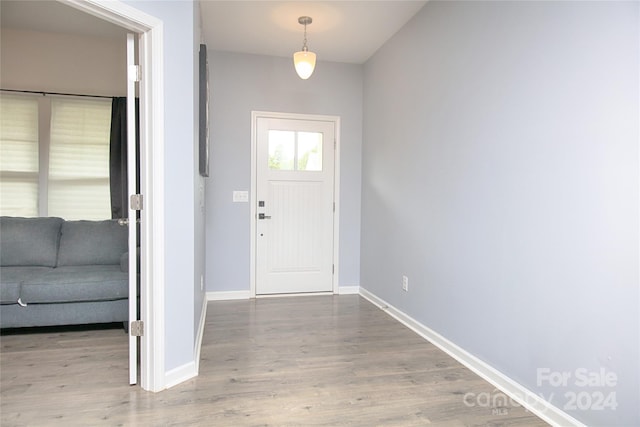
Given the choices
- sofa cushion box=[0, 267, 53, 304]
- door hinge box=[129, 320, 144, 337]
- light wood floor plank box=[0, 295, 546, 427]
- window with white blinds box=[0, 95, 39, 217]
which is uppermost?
window with white blinds box=[0, 95, 39, 217]

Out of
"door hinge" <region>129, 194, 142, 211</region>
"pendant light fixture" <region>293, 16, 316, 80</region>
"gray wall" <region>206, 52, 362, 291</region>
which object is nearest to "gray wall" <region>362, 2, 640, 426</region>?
"pendant light fixture" <region>293, 16, 316, 80</region>

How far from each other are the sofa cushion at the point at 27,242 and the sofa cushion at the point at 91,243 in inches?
3.5

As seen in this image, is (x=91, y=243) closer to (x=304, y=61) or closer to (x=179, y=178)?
(x=179, y=178)

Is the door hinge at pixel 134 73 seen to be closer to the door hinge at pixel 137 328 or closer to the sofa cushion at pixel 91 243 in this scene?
the door hinge at pixel 137 328

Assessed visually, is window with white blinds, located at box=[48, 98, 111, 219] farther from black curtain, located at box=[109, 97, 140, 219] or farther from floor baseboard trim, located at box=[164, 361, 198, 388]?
floor baseboard trim, located at box=[164, 361, 198, 388]

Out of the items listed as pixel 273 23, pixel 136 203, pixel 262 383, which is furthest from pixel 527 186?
pixel 273 23

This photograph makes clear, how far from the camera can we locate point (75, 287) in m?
3.08

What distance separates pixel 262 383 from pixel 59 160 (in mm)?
3196

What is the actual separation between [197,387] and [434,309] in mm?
1804

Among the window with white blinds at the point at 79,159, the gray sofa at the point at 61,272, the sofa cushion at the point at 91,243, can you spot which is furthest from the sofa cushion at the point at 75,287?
the window with white blinds at the point at 79,159

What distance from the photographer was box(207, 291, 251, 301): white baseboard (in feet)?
13.9

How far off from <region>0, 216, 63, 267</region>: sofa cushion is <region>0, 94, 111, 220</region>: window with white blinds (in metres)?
0.40

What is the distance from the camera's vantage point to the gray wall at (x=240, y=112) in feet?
13.8

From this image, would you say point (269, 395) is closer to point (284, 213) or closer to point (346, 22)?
point (284, 213)
